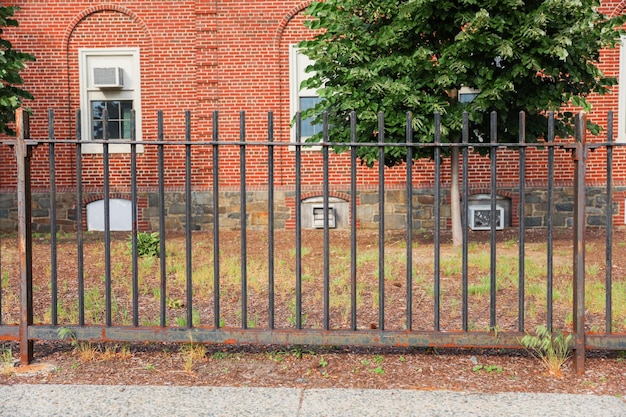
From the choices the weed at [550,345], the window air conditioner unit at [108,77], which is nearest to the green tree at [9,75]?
the window air conditioner unit at [108,77]

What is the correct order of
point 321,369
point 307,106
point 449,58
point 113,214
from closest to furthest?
point 321,369
point 449,58
point 307,106
point 113,214

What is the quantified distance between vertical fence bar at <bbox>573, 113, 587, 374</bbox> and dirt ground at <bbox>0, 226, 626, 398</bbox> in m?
0.18

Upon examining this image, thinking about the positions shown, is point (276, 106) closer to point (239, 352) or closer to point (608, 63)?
point (608, 63)

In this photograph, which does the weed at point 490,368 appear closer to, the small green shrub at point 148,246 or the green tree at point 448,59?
the green tree at point 448,59

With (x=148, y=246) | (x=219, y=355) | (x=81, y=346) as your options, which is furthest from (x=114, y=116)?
(x=219, y=355)

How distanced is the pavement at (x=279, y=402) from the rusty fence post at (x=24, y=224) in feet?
1.54

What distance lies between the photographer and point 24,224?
4047 mm

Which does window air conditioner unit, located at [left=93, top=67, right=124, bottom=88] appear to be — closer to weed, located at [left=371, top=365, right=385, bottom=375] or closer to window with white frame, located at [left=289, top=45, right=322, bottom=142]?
window with white frame, located at [left=289, top=45, right=322, bottom=142]

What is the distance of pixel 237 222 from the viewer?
13.6 metres

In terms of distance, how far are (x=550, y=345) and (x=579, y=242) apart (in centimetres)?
67

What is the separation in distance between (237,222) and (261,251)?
336 centimetres

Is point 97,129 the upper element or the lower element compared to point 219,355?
upper

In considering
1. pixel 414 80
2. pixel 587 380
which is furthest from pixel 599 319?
pixel 414 80

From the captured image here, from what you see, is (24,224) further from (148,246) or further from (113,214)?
(113,214)
